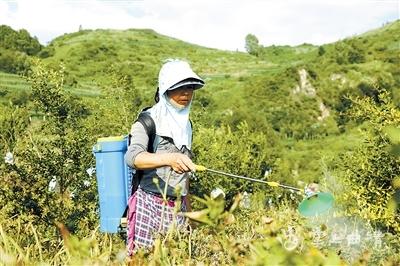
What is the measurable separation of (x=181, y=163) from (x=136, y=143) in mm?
274

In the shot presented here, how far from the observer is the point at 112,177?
11.2ft

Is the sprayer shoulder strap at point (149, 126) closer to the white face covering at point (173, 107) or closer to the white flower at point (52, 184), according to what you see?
the white face covering at point (173, 107)

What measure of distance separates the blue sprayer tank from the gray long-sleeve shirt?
0.51m

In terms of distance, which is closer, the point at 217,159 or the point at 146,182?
the point at 146,182

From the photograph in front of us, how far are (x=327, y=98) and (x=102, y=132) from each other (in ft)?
145

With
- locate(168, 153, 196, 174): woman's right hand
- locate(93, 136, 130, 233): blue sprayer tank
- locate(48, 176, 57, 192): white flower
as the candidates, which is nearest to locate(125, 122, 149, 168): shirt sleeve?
locate(168, 153, 196, 174): woman's right hand

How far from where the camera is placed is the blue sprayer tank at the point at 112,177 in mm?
3344

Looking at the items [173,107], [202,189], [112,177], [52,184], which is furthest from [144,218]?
[202,189]

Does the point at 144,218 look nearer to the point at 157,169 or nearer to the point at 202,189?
the point at 157,169

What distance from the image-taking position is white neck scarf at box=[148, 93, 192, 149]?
9.37 ft

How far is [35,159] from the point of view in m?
5.18

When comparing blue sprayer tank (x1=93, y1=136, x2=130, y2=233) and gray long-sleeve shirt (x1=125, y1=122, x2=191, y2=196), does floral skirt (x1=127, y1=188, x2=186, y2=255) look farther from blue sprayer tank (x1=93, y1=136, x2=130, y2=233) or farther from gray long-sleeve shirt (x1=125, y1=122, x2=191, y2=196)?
blue sprayer tank (x1=93, y1=136, x2=130, y2=233)

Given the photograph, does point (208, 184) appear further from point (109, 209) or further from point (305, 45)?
point (305, 45)

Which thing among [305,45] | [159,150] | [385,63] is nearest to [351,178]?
[159,150]
